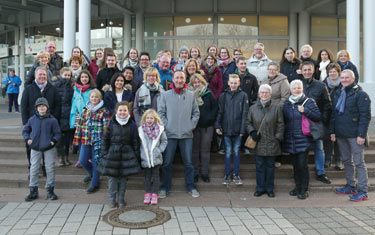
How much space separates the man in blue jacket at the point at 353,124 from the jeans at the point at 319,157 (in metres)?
0.36

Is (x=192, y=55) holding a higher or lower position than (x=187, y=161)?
higher

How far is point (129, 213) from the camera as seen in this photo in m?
4.77

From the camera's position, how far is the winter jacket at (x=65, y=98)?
620 cm

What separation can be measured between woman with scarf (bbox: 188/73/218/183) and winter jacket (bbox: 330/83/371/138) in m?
2.06

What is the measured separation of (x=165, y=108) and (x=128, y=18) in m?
11.9

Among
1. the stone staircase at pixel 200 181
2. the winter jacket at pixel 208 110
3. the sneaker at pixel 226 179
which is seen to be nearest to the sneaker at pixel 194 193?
the stone staircase at pixel 200 181

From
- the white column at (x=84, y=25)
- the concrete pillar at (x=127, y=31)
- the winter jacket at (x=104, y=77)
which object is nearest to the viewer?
the winter jacket at (x=104, y=77)

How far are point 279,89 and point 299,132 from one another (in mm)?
919

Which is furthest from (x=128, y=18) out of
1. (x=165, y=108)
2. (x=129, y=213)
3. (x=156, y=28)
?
(x=129, y=213)

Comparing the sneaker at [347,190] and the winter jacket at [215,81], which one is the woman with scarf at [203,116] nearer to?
the winter jacket at [215,81]

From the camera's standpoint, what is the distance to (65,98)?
6.23m

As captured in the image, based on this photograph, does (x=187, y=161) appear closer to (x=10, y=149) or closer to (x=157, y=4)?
(x=10, y=149)

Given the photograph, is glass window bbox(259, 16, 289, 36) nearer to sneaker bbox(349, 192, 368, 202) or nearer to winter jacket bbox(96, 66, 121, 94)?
winter jacket bbox(96, 66, 121, 94)

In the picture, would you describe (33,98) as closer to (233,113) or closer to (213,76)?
(213,76)
